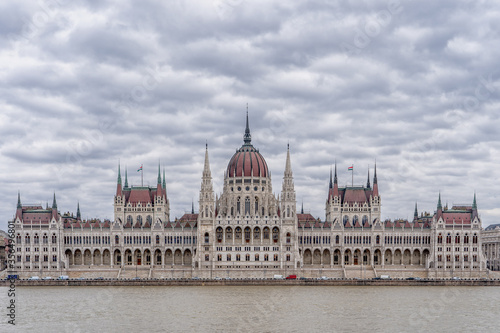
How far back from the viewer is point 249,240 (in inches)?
5842

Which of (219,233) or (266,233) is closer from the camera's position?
(219,233)

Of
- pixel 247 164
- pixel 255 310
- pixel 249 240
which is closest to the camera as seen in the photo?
pixel 255 310

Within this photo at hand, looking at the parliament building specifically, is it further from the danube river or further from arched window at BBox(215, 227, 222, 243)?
the danube river

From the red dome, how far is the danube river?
42.5 metres

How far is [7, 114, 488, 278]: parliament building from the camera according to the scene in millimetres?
145750

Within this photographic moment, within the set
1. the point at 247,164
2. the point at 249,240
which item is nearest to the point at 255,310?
the point at 249,240

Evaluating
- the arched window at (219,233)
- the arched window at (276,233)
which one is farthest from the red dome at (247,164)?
the arched window at (276,233)

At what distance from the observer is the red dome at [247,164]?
15825cm

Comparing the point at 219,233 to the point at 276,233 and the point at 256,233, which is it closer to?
the point at 256,233

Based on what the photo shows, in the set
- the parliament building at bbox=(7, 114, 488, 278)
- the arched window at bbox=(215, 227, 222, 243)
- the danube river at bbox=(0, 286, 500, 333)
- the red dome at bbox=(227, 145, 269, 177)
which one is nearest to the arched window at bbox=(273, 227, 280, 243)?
→ the parliament building at bbox=(7, 114, 488, 278)

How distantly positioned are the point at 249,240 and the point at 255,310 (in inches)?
2345

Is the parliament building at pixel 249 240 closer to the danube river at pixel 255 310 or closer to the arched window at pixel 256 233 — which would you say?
the arched window at pixel 256 233

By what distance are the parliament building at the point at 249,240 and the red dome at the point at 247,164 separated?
26cm

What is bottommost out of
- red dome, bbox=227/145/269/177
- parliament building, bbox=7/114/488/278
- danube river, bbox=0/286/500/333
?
danube river, bbox=0/286/500/333
